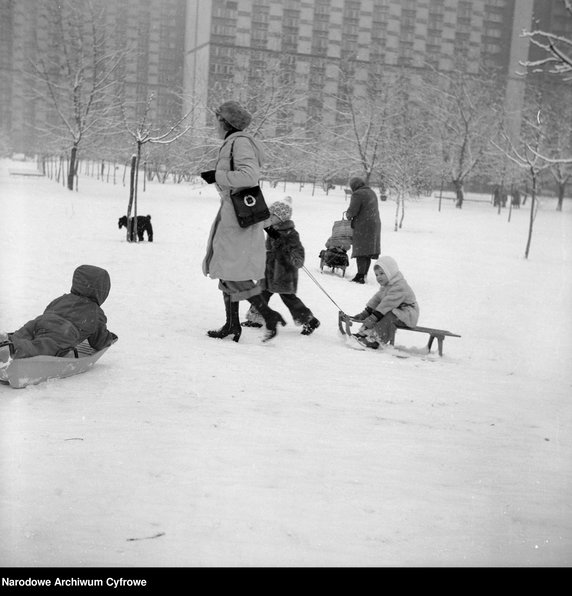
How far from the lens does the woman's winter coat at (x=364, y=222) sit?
9.31 m

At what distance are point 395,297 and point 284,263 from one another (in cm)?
83

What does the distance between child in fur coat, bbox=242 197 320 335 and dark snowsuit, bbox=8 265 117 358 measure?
176 centimetres

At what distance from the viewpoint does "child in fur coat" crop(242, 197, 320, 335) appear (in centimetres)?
550

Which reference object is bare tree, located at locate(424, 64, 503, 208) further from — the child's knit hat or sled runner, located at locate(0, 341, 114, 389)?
sled runner, located at locate(0, 341, 114, 389)

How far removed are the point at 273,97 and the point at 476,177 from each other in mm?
17979

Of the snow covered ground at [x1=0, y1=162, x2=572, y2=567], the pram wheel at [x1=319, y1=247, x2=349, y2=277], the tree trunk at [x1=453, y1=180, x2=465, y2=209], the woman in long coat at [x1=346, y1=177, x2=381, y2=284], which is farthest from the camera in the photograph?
the tree trunk at [x1=453, y1=180, x2=465, y2=209]

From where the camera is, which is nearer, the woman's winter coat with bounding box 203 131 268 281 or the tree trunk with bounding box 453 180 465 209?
the woman's winter coat with bounding box 203 131 268 281

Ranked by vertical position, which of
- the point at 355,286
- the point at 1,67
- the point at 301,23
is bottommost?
the point at 355,286

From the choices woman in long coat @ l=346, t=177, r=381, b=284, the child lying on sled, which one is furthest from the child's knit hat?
woman in long coat @ l=346, t=177, r=381, b=284

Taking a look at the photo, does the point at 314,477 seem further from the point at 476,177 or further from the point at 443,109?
the point at 476,177

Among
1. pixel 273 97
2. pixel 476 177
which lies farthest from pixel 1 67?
pixel 476 177

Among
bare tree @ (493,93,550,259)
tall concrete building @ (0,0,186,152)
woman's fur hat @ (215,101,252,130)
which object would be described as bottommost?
woman's fur hat @ (215,101,252,130)
